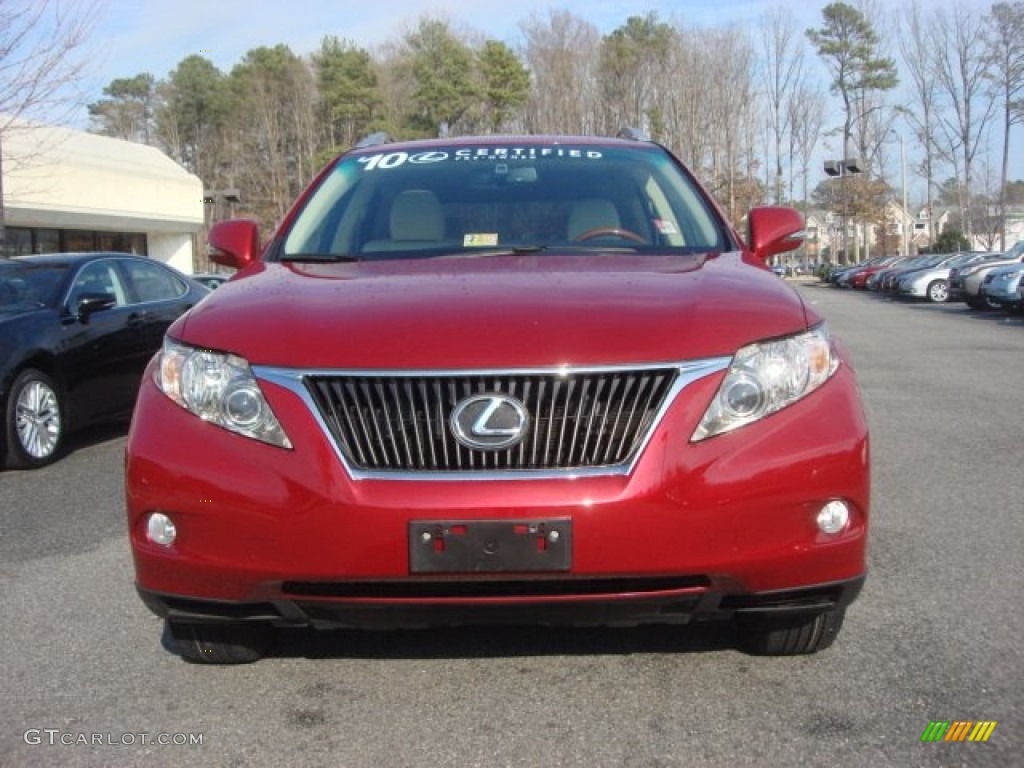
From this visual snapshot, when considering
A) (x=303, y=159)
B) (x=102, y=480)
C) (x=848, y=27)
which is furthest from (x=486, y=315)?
(x=848, y=27)

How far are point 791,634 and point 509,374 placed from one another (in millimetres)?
1202

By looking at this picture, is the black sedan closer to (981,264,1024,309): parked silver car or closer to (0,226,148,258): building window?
(981,264,1024,309): parked silver car

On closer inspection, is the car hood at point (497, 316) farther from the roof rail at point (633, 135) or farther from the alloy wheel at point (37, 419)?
the alloy wheel at point (37, 419)

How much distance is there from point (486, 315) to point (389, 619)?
80cm

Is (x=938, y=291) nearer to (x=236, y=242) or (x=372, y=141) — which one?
(x=372, y=141)

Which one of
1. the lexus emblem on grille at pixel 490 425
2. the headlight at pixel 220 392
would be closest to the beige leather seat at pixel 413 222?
the headlight at pixel 220 392

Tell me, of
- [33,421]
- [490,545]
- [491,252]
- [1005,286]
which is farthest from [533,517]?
[1005,286]

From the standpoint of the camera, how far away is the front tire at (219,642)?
111 inches

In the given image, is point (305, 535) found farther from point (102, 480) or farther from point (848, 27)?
point (848, 27)

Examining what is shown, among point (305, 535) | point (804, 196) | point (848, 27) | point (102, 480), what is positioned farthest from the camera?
point (804, 196)

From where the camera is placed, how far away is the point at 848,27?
200ft

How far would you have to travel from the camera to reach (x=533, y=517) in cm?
228

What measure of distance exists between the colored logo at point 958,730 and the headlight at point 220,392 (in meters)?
1.76

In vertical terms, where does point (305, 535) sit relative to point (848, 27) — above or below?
below
